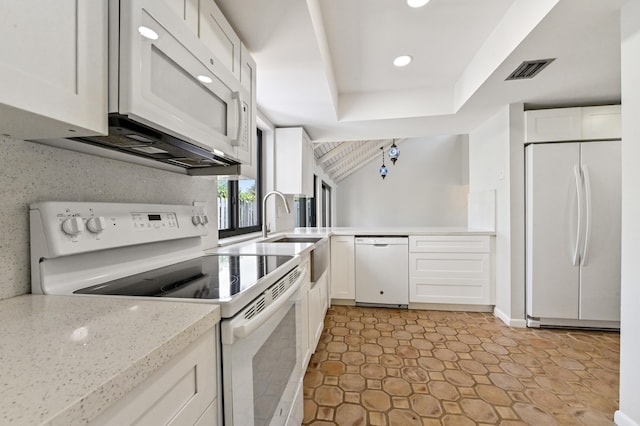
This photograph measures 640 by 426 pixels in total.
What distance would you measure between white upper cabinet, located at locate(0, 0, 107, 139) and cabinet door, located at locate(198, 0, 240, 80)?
0.48 meters

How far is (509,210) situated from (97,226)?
9.93 feet

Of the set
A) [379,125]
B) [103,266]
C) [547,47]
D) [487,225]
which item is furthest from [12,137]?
[487,225]

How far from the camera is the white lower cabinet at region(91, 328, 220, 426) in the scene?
0.42m

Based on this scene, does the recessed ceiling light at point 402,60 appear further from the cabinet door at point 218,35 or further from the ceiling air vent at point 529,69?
the cabinet door at point 218,35

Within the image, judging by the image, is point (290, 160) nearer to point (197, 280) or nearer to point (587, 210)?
point (197, 280)

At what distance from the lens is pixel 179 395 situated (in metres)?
0.53

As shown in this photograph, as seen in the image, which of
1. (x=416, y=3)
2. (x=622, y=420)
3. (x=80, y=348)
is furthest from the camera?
(x=416, y=3)

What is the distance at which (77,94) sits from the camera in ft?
2.04

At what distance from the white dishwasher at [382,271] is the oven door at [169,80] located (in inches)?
Answer: 88.7

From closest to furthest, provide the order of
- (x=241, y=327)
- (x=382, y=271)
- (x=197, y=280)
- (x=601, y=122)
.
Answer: (x=241, y=327) → (x=197, y=280) → (x=601, y=122) → (x=382, y=271)

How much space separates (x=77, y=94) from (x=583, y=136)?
11.1 feet

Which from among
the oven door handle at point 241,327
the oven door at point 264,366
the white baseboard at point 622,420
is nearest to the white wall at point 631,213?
the white baseboard at point 622,420

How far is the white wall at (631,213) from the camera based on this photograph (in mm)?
1227

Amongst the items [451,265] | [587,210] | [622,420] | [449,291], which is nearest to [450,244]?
[451,265]
